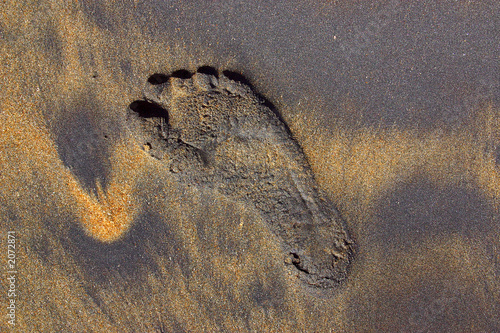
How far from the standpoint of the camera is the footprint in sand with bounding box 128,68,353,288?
Result: 2.24 m

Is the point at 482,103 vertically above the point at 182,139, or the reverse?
the point at 482,103

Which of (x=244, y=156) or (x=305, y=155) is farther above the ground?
(x=305, y=155)

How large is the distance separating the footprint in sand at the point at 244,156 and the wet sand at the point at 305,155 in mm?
93

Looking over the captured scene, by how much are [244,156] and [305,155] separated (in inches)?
20.9

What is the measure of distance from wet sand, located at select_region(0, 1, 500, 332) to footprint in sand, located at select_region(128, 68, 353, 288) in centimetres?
9

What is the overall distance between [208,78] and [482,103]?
2.38 meters

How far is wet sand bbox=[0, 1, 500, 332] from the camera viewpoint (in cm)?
225

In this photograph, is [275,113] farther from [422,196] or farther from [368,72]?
[422,196]

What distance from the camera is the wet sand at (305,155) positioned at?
88.4 inches

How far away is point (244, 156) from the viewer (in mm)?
2266

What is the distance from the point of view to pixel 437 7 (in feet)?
7.38

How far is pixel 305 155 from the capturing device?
89.3 inches

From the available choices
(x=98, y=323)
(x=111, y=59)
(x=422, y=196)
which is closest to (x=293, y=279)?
(x=422, y=196)

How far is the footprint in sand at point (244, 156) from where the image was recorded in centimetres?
224
